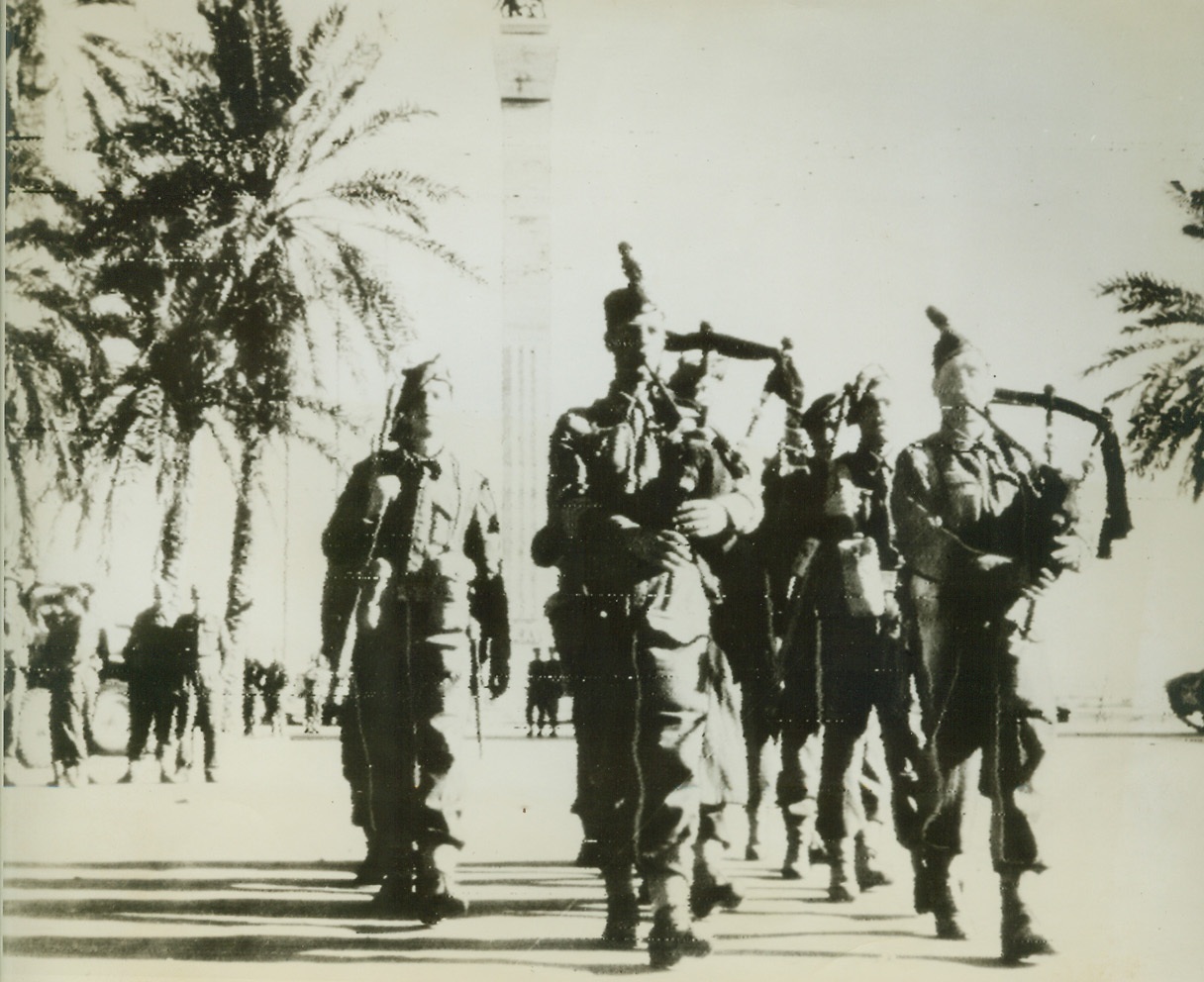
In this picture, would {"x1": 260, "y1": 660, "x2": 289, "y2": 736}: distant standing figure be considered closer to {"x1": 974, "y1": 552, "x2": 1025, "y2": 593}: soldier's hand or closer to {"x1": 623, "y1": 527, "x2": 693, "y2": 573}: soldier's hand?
{"x1": 623, "y1": 527, "x2": 693, "y2": 573}: soldier's hand

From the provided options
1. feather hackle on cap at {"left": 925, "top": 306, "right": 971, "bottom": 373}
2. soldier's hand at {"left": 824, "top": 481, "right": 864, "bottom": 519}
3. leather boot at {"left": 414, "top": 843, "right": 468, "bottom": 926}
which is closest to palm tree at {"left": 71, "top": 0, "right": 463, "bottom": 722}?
leather boot at {"left": 414, "top": 843, "right": 468, "bottom": 926}

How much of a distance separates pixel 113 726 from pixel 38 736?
23 cm

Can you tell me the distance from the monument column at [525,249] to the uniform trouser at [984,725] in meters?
1.18

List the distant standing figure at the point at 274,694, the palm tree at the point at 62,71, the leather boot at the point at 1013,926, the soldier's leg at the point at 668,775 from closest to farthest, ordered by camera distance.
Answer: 1. the soldier's leg at the point at 668,775
2. the leather boot at the point at 1013,926
3. the distant standing figure at the point at 274,694
4. the palm tree at the point at 62,71

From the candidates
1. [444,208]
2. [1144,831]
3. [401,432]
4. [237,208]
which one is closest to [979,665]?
[1144,831]

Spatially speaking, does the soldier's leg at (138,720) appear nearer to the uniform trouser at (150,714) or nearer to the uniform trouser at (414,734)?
the uniform trouser at (150,714)

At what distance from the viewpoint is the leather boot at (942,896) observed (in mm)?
3125

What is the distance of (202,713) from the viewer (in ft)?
10.8

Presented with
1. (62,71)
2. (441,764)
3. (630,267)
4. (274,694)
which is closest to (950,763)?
(441,764)

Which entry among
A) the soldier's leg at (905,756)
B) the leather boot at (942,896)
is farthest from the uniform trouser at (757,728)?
the leather boot at (942,896)

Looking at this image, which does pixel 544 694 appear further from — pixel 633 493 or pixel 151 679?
pixel 151 679

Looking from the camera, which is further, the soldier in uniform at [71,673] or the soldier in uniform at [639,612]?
the soldier in uniform at [71,673]

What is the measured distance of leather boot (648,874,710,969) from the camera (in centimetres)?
304

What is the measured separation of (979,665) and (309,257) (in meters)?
2.21
